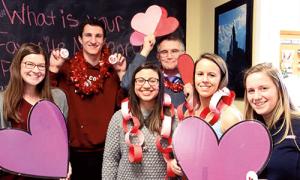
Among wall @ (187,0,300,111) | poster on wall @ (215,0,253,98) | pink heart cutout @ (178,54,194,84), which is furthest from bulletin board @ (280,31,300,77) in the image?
pink heart cutout @ (178,54,194,84)

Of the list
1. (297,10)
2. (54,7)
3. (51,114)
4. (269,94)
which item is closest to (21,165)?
(51,114)

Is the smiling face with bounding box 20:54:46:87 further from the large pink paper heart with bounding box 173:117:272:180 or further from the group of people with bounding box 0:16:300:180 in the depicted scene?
the large pink paper heart with bounding box 173:117:272:180

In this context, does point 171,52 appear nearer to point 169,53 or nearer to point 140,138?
point 169,53

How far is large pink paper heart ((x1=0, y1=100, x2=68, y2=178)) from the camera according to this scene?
1.57 meters

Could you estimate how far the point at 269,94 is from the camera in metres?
1.42

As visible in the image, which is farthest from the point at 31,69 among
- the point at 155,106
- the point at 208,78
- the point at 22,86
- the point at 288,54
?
the point at 288,54

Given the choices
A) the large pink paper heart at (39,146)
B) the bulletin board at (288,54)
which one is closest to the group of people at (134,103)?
the large pink paper heart at (39,146)

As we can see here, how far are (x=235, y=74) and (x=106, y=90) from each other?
90 cm

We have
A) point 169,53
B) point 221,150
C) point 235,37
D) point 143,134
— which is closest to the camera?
point 221,150

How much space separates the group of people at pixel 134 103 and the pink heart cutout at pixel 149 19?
61 millimetres

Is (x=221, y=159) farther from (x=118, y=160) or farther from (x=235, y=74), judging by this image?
(x=235, y=74)

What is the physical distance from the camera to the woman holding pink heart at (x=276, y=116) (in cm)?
133

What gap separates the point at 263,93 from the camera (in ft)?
4.68

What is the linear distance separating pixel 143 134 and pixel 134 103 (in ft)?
0.53
